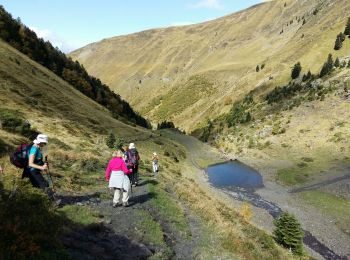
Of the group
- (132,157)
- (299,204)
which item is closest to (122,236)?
(132,157)

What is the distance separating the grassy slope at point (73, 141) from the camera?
20.4 metres

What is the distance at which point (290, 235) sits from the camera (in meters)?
29.4

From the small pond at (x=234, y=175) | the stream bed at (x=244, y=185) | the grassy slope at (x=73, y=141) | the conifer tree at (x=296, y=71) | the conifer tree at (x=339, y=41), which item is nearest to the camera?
the grassy slope at (x=73, y=141)

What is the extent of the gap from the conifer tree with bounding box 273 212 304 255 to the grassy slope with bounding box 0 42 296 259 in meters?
3.35

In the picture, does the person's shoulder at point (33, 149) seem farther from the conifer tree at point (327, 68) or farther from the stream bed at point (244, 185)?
the conifer tree at point (327, 68)

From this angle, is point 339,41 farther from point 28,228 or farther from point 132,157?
point 28,228

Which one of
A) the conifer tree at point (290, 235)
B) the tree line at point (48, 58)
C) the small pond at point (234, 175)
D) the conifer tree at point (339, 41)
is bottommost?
the conifer tree at point (290, 235)

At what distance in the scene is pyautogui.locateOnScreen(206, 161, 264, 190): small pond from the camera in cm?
6103

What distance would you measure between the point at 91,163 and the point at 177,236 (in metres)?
15.2

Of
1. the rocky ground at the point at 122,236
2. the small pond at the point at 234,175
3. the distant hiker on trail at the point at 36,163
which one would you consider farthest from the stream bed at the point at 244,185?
the distant hiker on trail at the point at 36,163

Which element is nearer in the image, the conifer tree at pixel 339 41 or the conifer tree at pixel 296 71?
the conifer tree at pixel 296 71

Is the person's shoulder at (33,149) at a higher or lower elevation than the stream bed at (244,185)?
higher

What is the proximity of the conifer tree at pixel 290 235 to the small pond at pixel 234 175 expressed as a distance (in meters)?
27.3

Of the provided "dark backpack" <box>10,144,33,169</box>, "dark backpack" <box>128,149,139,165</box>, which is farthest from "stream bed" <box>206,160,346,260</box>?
"dark backpack" <box>10,144,33,169</box>
